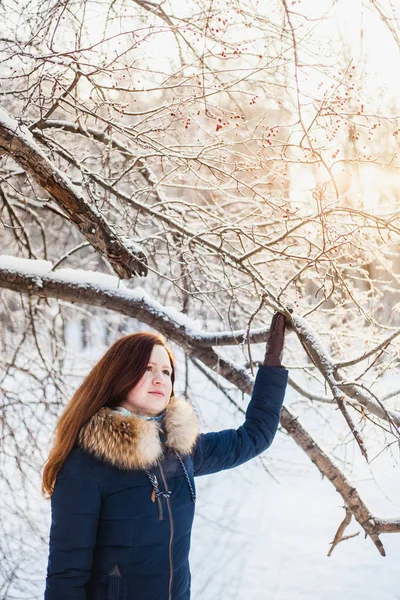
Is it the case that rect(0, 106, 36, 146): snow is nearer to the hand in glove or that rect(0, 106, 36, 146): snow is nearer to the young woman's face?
the young woman's face

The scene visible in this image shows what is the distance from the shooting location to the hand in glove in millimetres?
2326

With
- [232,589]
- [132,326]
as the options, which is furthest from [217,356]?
[132,326]

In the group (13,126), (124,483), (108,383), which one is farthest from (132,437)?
(13,126)

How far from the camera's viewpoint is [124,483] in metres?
1.79

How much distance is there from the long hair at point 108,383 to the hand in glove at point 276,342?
49cm

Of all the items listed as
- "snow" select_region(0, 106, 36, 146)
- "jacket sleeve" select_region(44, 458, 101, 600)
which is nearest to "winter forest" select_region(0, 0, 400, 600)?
"snow" select_region(0, 106, 36, 146)

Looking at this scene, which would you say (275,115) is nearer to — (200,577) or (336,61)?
(336,61)

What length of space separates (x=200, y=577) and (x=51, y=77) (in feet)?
16.8

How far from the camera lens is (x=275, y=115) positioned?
4168 millimetres

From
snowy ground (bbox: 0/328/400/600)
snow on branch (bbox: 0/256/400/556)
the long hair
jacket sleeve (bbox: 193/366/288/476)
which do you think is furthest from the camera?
snowy ground (bbox: 0/328/400/600)

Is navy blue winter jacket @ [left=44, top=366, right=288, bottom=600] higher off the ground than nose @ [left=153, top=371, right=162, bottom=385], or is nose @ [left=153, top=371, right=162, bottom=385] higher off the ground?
nose @ [left=153, top=371, right=162, bottom=385]

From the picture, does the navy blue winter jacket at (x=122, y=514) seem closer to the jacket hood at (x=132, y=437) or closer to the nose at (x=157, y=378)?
the jacket hood at (x=132, y=437)

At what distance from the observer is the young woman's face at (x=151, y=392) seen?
200cm

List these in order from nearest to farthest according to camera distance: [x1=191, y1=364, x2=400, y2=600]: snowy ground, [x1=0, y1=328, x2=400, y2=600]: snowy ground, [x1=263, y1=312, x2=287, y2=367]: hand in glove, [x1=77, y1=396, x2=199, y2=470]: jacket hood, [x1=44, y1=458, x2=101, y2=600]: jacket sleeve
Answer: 1. [x1=44, y1=458, x2=101, y2=600]: jacket sleeve
2. [x1=77, y1=396, x2=199, y2=470]: jacket hood
3. [x1=263, y1=312, x2=287, y2=367]: hand in glove
4. [x1=0, y1=328, x2=400, y2=600]: snowy ground
5. [x1=191, y1=364, x2=400, y2=600]: snowy ground
